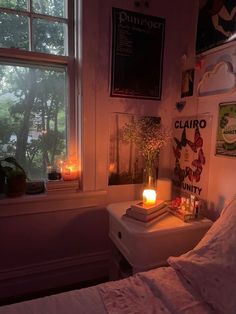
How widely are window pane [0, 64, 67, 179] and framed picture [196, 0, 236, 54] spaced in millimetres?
938

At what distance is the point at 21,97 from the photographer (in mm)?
1586

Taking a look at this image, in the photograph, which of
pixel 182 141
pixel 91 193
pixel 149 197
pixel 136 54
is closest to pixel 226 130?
pixel 182 141

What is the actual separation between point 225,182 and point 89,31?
4.04 feet

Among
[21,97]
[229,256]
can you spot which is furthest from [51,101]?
[229,256]

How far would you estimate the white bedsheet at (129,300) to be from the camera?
2.54ft

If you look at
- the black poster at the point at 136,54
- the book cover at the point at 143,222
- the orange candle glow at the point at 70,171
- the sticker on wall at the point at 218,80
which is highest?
the black poster at the point at 136,54

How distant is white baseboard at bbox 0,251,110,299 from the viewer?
1.58m

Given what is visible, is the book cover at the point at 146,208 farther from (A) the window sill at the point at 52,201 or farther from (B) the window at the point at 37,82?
(B) the window at the point at 37,82

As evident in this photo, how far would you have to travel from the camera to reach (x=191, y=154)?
1575mm

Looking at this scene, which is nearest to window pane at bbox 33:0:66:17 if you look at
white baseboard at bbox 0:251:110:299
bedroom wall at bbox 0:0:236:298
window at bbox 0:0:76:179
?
window at bbox 0:0:76:179

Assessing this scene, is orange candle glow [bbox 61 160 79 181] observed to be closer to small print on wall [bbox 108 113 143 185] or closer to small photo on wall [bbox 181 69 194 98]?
small print on wall [bbox 108 113 143 185]

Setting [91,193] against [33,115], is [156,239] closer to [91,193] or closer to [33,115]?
[91,193]

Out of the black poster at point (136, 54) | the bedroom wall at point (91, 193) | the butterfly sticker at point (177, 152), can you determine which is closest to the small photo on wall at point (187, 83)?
the bedroom wall at point (91, 193)

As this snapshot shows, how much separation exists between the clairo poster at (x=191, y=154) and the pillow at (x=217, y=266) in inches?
21.4
